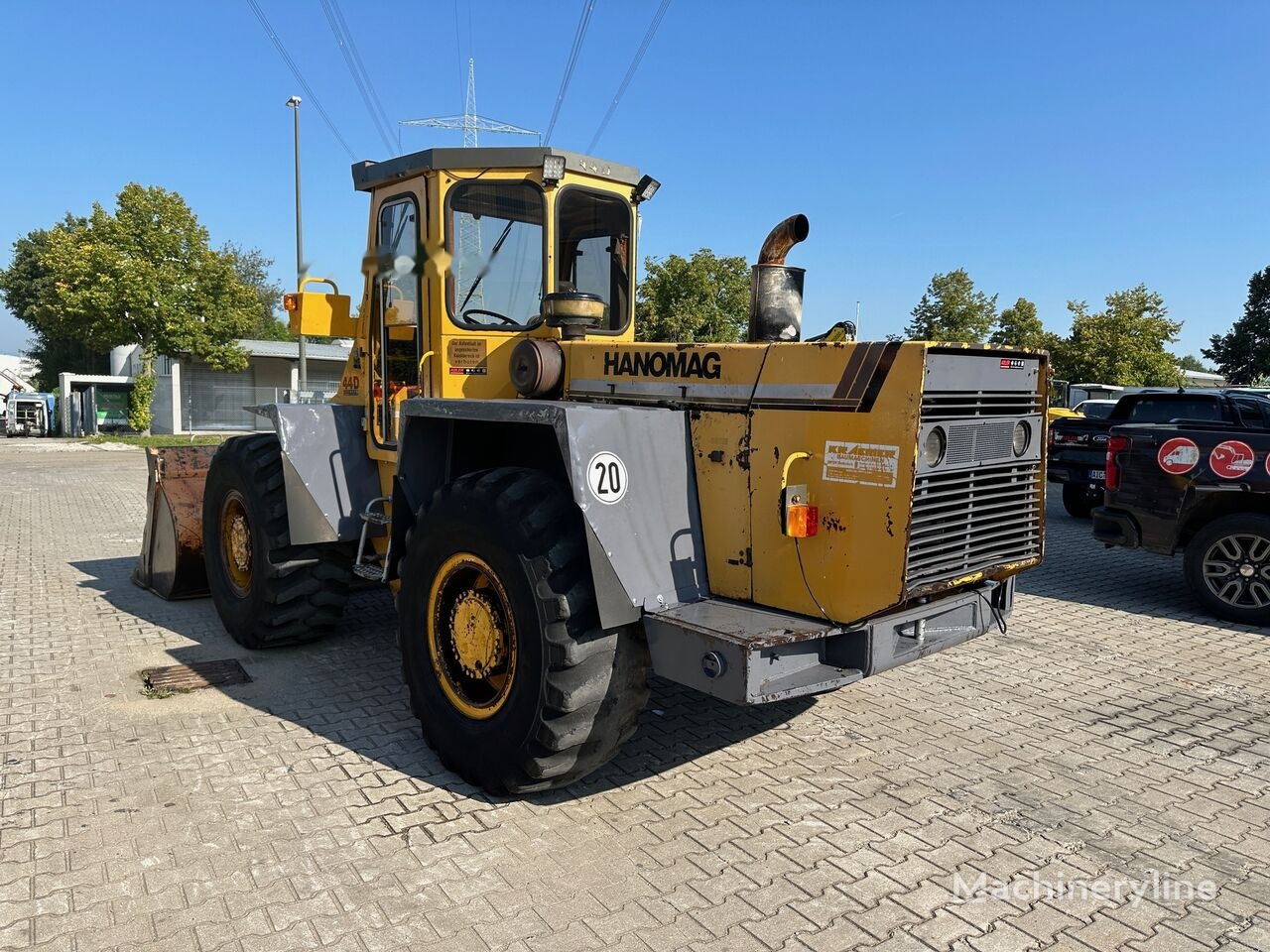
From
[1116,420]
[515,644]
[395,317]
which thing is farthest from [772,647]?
[1116,420]

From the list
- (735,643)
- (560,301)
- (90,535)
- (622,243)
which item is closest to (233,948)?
(735,643)

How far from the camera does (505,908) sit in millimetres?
3025

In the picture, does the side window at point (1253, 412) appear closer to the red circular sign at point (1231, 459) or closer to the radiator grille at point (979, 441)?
Answer: the red circular sign at point (1231, 459)

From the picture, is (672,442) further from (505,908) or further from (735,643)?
(505,908)

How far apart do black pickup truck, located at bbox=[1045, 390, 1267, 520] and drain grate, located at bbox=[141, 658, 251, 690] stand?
28.2 ft

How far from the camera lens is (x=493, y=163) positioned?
4773 mm

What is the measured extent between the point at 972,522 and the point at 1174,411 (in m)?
8.38

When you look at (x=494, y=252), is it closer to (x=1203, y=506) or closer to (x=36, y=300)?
(x=1203, y=506)

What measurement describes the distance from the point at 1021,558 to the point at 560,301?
8.55ft

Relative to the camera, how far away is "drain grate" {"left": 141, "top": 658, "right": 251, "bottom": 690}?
518 cm

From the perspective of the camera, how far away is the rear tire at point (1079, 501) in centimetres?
1275

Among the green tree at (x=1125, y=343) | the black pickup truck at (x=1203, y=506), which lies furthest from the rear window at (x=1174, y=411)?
the green tree at (x=1125, y=343)

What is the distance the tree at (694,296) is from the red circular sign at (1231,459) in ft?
51.7

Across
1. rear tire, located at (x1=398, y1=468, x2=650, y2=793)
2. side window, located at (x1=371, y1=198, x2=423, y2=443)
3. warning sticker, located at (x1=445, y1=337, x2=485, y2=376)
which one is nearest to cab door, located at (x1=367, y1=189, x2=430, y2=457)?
side window, located at (x1=371, y1=198, x2=423, y2=443)
